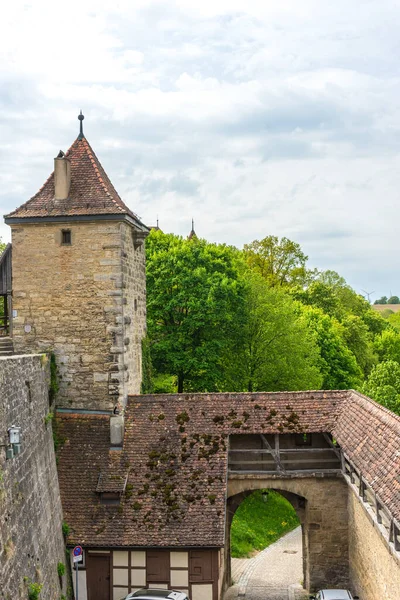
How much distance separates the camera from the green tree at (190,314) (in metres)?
28.7

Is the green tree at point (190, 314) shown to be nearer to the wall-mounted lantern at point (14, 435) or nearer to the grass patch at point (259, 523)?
the grass patch at point (259, 523)

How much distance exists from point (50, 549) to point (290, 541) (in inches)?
562

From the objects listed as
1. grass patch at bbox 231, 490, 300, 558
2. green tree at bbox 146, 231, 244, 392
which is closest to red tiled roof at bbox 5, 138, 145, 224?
green tree at bbox 146, 231, 244, 392

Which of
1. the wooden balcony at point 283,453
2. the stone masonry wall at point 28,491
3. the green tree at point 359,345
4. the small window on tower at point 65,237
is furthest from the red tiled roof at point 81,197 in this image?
the green tree at point 359,345

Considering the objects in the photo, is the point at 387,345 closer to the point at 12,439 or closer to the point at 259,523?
the point at 259,523

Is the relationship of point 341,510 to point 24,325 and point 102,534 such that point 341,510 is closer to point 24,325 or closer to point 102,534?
point 102,534

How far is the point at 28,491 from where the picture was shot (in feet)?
47.6

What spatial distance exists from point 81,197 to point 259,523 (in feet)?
51.5

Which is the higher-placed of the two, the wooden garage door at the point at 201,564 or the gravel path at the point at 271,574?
the wooden garage door at the point at 201,564

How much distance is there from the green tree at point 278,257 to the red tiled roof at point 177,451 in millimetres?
29396

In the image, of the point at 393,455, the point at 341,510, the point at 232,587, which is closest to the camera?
the point at 393,455

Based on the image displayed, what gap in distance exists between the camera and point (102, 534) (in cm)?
1731

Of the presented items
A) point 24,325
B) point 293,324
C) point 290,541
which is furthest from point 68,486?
point 293,324

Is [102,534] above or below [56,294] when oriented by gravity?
below
